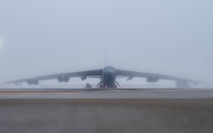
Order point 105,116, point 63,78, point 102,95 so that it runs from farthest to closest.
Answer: point 63,78
point 102,95
point 105,116

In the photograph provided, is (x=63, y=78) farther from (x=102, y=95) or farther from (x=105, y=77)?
(x=102, y=95)

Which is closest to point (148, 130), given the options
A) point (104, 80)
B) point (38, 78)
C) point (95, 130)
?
point (95, 130)

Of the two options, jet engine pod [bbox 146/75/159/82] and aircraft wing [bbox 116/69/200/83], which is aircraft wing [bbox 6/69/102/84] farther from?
jet engine pod [bbox 146/75/159/82]

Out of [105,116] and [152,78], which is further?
[152,78]

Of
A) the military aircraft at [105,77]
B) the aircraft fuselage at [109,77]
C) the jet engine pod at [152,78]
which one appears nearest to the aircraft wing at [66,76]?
the military aircraft at [105,77]

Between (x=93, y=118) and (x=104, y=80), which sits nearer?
(x=93, y=118)

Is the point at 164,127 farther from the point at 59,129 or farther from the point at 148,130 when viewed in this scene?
the point at 59,129

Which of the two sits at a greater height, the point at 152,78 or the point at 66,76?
the point at 66,76

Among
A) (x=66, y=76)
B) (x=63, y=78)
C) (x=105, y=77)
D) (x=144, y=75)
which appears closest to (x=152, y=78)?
(x=144, y=75)

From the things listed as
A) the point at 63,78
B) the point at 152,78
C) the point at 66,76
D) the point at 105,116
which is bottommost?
the point at 152,78

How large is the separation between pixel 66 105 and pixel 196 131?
3.71ft

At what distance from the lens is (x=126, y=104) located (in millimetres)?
1720

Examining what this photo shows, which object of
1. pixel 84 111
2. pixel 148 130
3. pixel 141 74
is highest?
pixel 84 111

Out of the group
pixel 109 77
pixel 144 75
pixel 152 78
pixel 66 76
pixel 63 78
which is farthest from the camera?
pixel 144 75
